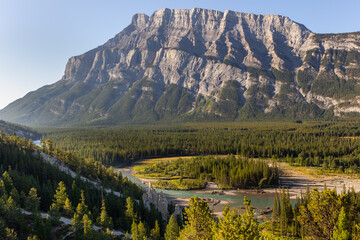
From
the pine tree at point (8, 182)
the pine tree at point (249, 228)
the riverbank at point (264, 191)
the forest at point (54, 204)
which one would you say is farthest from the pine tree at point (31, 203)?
the pine tree at point (249, 228)

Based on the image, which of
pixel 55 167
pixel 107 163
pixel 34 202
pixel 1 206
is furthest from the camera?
pixel 107 163

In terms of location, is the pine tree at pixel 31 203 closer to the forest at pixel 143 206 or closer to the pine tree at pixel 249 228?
the forest at pixel 143 206

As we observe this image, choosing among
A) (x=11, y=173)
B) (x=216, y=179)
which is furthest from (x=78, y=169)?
(x=216, y=179)

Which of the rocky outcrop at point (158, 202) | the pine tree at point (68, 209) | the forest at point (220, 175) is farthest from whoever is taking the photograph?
the forest at point (220, 175)

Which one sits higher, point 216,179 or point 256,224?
point 256,224

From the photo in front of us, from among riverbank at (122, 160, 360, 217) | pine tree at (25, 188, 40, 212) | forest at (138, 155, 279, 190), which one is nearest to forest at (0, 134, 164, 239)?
pine tree at (25, 188, 40, 212)

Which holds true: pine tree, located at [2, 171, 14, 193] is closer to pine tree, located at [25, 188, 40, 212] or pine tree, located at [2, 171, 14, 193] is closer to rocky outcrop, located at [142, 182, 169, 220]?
pine tree, located at [25, 188, 40, 212]

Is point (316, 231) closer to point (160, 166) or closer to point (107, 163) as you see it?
point (160, 166)

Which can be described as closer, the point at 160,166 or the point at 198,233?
the point at 198,233

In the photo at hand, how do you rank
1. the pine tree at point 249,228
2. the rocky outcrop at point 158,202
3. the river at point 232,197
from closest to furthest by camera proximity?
the pine tree at point 249,228, the rocky outcrop at point 158,202, the river at point 232,197
